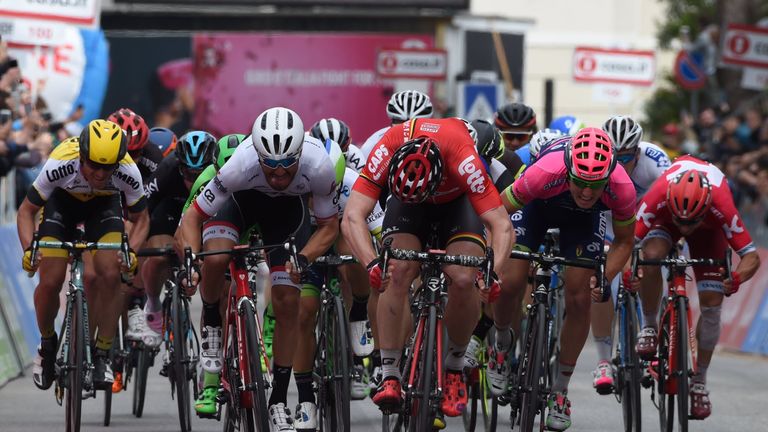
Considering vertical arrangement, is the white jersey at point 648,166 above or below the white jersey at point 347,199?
above

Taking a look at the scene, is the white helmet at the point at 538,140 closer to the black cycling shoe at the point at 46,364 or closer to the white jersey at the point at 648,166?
the white jersey at the point at 648,166

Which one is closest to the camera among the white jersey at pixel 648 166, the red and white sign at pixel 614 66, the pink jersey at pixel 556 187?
the pink jersey at pixel 556 187

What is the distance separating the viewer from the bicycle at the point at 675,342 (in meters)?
10.2

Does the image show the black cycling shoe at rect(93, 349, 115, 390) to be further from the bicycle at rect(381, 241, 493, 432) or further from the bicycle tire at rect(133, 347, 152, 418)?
the bicycle at rect(381, 241, 493, 432)

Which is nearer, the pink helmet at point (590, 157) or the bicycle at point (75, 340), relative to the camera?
the pink helmet at point (590, 157)

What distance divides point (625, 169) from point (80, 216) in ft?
12.3

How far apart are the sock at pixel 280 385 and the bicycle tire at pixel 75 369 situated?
1.08 meters

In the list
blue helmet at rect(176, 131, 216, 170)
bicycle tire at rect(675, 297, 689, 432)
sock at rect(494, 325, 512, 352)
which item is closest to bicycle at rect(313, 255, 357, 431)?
sock at rect(494, 325, 512, 352)

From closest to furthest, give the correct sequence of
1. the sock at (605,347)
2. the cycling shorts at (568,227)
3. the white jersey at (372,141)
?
the cycling shorts at (568,227) → the sock at (605,347) → the white jersey at (372,141)

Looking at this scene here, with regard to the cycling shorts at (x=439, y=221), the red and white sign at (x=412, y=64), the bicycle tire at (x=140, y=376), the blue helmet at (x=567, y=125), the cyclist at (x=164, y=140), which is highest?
the red and white sign at (x=412, y=64)

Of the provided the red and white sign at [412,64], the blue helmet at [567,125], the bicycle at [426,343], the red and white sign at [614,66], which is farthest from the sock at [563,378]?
the red and white sign at [412,64]

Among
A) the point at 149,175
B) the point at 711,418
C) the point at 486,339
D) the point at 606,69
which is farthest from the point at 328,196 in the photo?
the point at 606,69

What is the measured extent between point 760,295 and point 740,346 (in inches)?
27.4

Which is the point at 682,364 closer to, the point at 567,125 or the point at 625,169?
the point at 625,169
